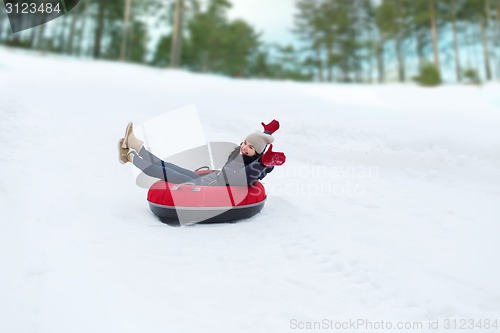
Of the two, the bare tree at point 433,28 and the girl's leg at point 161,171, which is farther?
the bare tree at point 433,28

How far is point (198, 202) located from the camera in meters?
3.99

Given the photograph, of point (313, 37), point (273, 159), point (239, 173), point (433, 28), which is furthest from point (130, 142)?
point (313, 37)

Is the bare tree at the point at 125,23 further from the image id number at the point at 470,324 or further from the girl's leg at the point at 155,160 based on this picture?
the image id number at the point at 470,324

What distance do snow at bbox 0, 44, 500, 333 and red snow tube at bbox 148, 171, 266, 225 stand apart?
0.48ft

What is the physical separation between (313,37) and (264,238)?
33243 mm

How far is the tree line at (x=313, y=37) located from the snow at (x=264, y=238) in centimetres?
2058

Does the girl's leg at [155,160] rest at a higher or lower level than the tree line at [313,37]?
lower

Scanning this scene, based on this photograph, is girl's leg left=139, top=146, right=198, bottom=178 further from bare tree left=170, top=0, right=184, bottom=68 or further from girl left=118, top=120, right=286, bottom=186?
bare tree left=170, top=0, right=184, bottom=68

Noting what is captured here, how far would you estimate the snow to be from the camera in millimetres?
2648

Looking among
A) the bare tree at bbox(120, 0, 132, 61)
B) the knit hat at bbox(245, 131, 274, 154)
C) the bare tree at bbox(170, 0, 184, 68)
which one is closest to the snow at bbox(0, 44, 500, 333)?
the knit hat at bbox(245, 131, 274, 154)

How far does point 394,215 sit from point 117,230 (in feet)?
11.3

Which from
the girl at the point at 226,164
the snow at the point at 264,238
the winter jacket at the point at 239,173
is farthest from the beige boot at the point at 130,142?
the winter jacket at the point at 239,173

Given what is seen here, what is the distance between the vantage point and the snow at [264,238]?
2.65 meters
